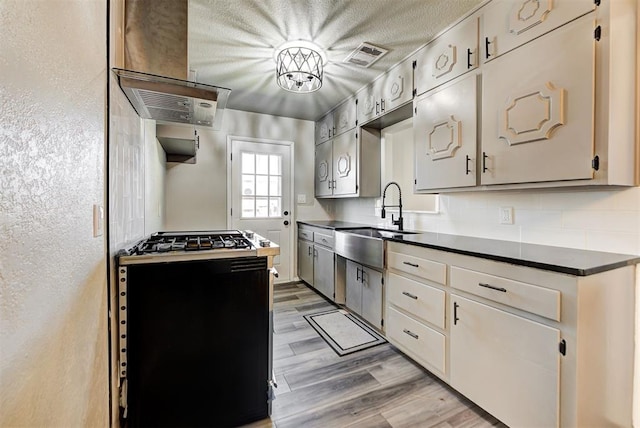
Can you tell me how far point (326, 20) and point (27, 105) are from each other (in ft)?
6.31

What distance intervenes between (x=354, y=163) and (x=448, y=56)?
4.84 ft

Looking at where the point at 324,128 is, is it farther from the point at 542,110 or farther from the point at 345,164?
the point at 542,110

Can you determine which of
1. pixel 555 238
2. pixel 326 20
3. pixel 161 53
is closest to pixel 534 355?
pixel 555 238

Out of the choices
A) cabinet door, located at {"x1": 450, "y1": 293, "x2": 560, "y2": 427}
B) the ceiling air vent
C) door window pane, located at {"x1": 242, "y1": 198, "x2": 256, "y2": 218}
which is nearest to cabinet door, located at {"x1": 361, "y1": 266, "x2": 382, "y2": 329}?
cabinet door, located at {"x1": 450, "y1": 293, "x2": 560, "y2": 427}

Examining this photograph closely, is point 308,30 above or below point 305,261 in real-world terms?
above

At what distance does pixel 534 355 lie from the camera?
4.25 ft

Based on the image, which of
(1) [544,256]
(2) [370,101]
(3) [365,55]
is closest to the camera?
(1) [544,256]

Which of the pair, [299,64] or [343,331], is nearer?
[299,64]

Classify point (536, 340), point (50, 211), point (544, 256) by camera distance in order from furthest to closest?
point (544, 256) → point (536, 340) → point (50, 211)

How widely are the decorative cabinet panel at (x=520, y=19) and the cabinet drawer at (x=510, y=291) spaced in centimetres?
132

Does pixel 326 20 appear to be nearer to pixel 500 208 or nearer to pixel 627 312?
pixel 500 208

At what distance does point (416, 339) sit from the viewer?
6.51 feet

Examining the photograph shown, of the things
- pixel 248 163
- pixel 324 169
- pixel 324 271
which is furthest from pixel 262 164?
pixel 324 271

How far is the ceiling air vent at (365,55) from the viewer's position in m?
2.31
